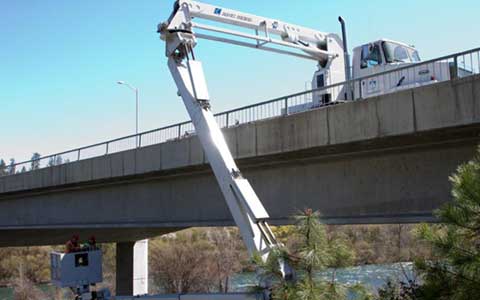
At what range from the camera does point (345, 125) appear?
10711 mm

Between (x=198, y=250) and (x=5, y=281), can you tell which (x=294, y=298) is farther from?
(x=5, y=281)

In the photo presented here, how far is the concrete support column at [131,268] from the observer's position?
30062 mm

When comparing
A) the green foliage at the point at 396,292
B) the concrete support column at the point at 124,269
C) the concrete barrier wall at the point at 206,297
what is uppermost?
the green foliage at the point at 396,292

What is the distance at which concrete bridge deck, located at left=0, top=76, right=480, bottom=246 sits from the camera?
962 centimetres

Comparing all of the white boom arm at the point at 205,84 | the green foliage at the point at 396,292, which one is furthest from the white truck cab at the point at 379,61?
the green foliage at the point at 396,292

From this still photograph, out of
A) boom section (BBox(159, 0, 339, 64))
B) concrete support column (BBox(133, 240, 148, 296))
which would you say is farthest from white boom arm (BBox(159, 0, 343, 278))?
concrete support column (BBox(133, 240, 148, 296))

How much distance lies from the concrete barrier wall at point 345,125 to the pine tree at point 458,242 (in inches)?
148

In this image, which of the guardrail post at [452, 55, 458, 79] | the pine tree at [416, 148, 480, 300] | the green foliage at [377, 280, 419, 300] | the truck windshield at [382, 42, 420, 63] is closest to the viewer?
the pine tree at [416, 148, 480, 300]

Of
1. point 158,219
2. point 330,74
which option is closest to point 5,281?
point 158,219

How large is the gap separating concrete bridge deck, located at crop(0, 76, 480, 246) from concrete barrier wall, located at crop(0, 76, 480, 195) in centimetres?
2

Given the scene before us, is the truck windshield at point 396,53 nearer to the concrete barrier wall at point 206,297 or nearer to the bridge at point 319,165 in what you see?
the bridge at point 319,165

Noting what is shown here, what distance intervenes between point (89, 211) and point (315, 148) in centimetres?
1245

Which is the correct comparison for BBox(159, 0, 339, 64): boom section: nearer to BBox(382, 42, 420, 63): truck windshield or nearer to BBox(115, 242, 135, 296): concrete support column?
BBox(382, 42, 420, 63): truck windshield

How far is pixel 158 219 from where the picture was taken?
56.6 ft
